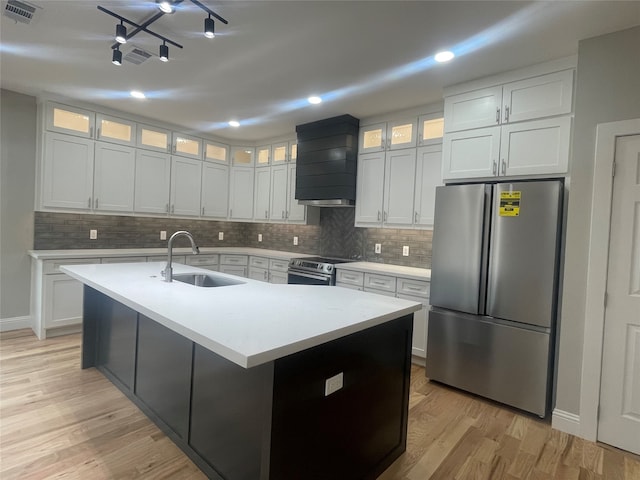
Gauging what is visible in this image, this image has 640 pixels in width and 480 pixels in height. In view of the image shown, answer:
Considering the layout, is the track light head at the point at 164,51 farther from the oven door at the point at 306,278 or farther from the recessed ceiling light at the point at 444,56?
the oven door at the point at 306,278

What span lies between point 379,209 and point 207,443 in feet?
9.25

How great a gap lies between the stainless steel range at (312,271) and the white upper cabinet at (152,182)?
1949mm

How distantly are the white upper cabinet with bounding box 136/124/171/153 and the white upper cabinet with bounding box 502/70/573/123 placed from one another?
13.2ft

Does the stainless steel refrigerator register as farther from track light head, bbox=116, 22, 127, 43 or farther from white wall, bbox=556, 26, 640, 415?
track light head, bbox=116, 22, 127, 43

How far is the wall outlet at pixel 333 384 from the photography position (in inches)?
57.8

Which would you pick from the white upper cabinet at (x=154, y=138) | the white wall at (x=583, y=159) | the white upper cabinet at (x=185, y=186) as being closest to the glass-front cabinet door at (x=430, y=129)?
the white wall at (x=583, y=159)

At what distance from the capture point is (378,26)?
218 centimetres

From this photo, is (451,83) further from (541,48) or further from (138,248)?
(138,248)

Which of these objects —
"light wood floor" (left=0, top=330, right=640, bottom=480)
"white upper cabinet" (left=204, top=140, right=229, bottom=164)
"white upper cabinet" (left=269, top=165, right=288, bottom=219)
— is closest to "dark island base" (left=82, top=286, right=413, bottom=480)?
"light wood floor" (left=0, top=330, right=640, bottom=480)

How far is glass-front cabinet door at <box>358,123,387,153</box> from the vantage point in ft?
12.7

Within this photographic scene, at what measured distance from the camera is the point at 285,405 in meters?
1.30

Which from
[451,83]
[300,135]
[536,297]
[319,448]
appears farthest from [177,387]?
[300,135]

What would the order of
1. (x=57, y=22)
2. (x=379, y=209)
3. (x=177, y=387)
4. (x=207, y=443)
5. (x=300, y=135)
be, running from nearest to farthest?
(x=207, y=443) < (x=177, y=387) < (x=57, y=22) < (x=379, y=209) < (x=300, y=135)

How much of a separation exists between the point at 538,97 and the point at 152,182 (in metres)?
4.30
